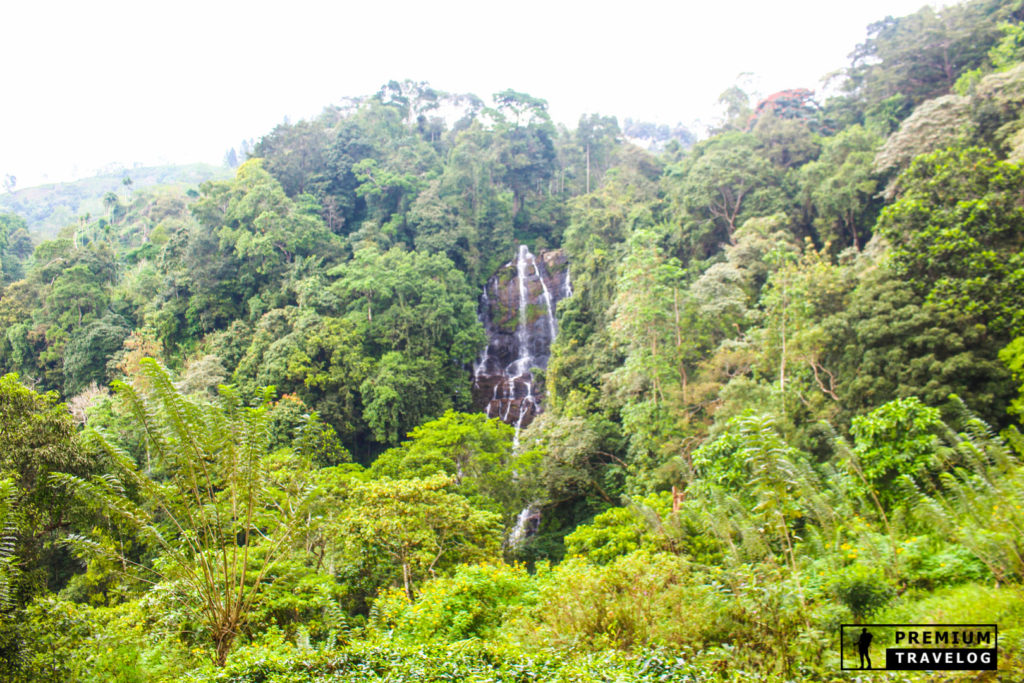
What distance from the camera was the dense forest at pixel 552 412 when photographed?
18.8 ft

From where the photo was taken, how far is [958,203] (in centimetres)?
1076

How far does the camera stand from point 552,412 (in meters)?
20.2

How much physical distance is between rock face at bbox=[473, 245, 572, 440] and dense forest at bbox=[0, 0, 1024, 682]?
361 mm

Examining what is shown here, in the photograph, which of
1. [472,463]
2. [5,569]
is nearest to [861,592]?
[5,569]

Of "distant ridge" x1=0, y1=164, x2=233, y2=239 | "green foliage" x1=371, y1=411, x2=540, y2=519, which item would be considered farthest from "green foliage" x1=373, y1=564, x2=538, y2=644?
"distant ridge" x1=0, y1=164, x2=233, y2=239

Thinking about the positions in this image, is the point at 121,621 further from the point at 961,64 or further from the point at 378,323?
the point at 961,64

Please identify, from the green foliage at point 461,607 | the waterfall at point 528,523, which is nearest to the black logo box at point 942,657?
the green foliage at point 461,607

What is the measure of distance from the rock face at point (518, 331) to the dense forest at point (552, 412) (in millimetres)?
361

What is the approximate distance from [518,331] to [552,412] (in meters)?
8.33

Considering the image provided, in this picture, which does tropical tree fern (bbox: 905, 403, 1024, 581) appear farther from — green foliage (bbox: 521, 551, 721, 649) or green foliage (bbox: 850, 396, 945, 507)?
green foliage (bbox: 521, 551, 721, 649)

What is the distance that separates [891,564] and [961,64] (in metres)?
26.1

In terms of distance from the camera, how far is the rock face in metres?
24.9

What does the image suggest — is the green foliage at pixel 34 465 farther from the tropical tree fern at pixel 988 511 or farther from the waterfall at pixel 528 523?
the waterfall at pixel 528 523

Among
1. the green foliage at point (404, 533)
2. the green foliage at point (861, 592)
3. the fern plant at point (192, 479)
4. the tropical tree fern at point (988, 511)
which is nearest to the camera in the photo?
the tropical tree fern at point (988, 511)
